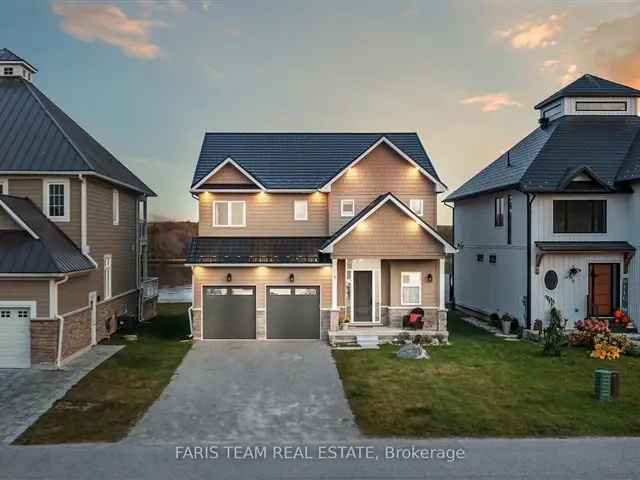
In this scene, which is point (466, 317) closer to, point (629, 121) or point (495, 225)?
point (495, 225)

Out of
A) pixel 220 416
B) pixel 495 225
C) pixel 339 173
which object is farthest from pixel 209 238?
pixel 495 225

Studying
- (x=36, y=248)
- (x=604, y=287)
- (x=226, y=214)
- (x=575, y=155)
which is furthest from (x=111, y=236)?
(x=604, y=287)

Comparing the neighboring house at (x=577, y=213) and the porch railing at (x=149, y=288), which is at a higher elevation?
the neighboring house at (x=577, y=213)

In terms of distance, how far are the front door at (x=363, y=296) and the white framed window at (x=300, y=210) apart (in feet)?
10.7

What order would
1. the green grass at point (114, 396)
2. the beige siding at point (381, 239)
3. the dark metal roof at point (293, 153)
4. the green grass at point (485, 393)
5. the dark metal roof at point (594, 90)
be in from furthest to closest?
the dark metal roof at point (594, 90)
the dark metal roof at point (293, 153)
the beige siding at point (381, 239)
the green grass at point (485, 393)
the green grass at point (114, 396)

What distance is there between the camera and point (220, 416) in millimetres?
12180

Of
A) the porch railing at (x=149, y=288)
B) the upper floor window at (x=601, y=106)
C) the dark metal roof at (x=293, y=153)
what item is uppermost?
the upper floor window at (x=601, y=106)

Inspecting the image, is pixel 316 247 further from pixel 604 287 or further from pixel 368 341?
pixel 604 287

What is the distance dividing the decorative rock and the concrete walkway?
9.92 metres

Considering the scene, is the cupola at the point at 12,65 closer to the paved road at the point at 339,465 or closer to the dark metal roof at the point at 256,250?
the dark metal roof at the point at 256,250

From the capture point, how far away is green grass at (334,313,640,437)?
36.9ft

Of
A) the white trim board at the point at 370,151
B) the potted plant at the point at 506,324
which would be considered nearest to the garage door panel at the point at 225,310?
the white trim board at the point at 370,151

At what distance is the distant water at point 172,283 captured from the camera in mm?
39481

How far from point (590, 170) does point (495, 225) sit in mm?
5097
